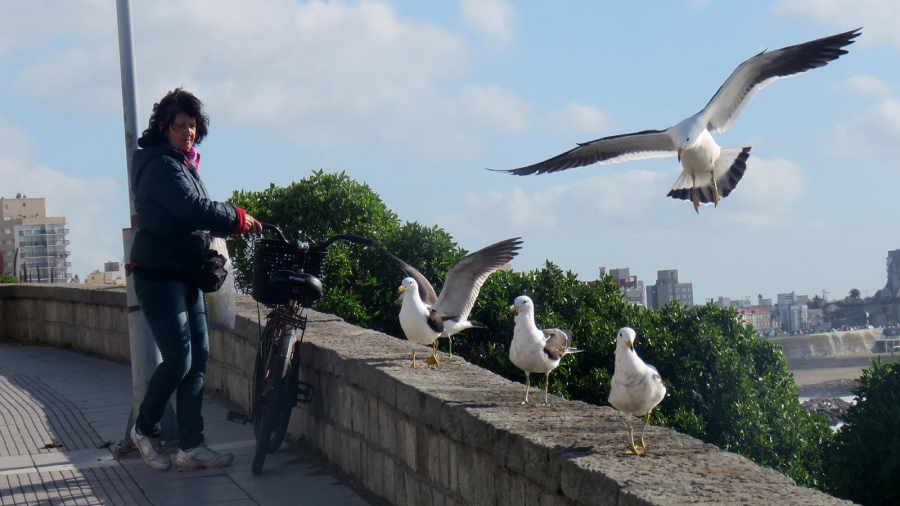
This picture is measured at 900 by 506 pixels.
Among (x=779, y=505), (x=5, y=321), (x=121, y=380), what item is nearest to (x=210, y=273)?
(x=779, y=505)

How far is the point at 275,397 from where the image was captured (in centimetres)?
554

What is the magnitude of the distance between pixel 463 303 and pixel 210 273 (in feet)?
4.55

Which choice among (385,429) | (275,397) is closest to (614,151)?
(275,397)

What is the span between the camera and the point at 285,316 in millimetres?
5680

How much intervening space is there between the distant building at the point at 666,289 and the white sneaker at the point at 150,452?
6637 millimetres

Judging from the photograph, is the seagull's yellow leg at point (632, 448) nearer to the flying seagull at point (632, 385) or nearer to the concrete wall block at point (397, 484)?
the flying seagull at point (632, 385)

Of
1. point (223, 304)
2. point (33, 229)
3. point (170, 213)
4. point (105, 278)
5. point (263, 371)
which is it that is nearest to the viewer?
point (170, 213)

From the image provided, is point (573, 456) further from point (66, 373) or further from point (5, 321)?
point (5, 321)

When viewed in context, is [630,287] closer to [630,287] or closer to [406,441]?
[630,287]

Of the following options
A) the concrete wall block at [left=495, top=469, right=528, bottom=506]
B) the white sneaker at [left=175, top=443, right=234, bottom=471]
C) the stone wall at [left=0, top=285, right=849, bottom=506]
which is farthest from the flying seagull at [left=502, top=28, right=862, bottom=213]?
the concrete wall block at [left=495, top=469, right=528, bottom=506]

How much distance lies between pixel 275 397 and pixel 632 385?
267 cm

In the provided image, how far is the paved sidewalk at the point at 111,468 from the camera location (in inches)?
205

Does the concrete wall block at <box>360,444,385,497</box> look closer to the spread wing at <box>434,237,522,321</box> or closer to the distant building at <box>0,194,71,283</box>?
the spread wing at <box>434,237,522,321</box>

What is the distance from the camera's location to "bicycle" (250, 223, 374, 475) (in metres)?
5.54
